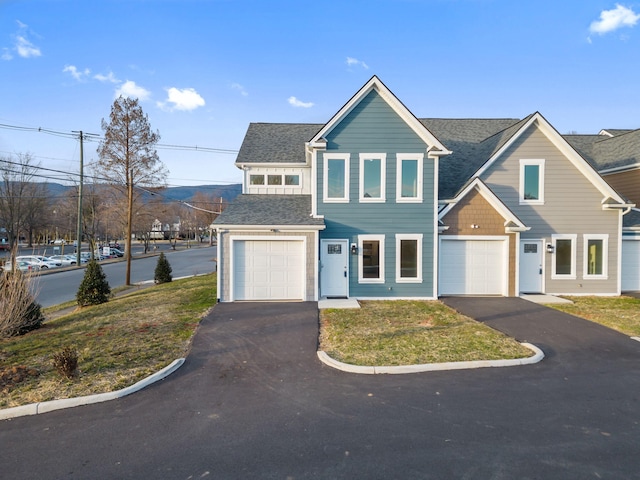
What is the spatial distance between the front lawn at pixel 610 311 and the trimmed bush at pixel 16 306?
15.8 meters

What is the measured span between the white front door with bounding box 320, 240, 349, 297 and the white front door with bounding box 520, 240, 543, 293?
24.1 ft

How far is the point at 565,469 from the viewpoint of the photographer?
3.78 metres

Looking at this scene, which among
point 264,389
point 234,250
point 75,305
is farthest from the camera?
point 75,305

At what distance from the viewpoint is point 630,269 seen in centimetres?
1514

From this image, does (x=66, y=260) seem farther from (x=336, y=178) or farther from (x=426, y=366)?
Answer: (x=426, y=366)

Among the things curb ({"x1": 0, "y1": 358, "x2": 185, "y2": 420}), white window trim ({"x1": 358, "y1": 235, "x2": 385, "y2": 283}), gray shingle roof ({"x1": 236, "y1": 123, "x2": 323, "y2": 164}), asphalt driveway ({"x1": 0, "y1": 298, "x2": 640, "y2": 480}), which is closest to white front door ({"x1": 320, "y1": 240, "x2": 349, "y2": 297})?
white window trim ({"x1": 358, "y1": 235, "x2": 385, "y2": 283})

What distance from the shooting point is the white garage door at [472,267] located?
1380 cm

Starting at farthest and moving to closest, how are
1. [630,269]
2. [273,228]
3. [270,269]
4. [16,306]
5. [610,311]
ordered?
[630,269], [270,269], [273,228], [610,311], [16,306]

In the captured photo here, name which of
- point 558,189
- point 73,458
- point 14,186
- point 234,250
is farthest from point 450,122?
point 14,186

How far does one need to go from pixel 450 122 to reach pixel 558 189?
6.92m

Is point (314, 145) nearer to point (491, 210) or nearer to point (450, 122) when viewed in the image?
point (491, 210)

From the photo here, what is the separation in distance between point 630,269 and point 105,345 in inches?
770

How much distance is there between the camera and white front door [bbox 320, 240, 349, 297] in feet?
43.0

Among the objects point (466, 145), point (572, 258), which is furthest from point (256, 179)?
point (572, 258)
